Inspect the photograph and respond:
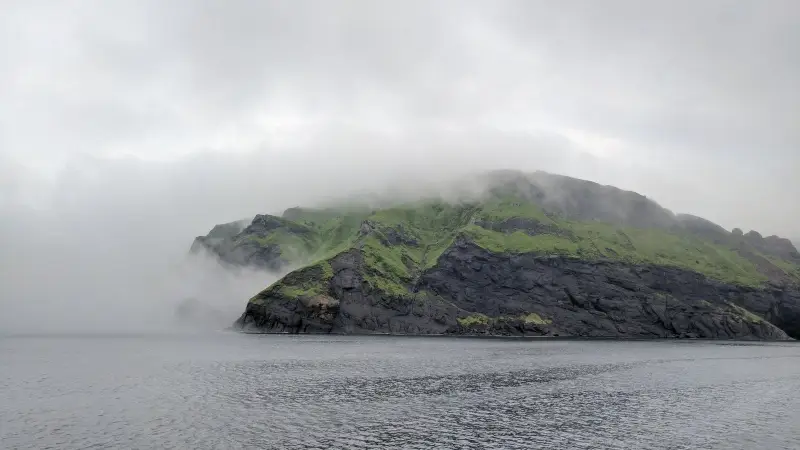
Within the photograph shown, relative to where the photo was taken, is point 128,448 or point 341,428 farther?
point 341,428

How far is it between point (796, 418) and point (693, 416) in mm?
12958

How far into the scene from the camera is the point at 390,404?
236ft

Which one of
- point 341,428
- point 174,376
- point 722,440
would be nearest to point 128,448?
point 341,428

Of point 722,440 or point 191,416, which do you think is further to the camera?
point 191,416

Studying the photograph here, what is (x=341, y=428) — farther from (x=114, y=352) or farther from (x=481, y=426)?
(x=114, y=352)

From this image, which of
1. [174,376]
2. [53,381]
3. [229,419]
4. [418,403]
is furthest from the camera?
[174,376]

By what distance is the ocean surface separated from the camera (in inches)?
2144

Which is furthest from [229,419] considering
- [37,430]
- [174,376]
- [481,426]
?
[174,376]

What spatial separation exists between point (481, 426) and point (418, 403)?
14058 millimetres

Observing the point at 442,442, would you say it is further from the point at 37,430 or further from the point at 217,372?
the point at 217,372

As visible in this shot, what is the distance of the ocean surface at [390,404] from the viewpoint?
54.5m

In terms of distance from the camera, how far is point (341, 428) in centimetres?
5831

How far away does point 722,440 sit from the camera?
182 feet

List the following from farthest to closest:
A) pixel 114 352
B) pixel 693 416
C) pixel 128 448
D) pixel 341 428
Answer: pixel 114 352
pixel 693 416
pixel 341 428
pixel 128 448
